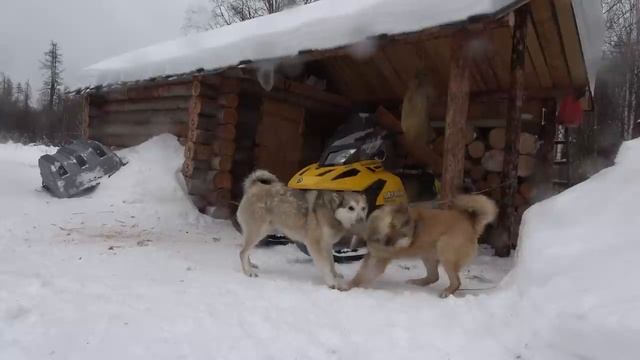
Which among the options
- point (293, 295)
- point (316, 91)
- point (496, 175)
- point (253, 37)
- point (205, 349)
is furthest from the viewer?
point (316, 91)

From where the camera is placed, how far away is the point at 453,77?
5.58 meters

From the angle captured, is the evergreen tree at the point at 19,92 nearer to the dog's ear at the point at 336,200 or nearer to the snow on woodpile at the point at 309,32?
the snow on woodpile at the point at 309,32

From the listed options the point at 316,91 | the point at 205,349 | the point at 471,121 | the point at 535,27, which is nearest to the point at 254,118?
the point at 316,91

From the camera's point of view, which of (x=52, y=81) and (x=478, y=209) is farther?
(x=52, y=81)

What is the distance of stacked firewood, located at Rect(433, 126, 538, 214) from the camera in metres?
8.14

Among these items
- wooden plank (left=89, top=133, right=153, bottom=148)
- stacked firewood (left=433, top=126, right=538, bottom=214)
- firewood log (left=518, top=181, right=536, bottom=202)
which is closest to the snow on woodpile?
wooden plank (left=89, top=133, right=153, bottom=148)

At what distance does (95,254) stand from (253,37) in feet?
13.1

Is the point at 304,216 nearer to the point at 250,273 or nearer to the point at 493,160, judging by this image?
the point at 250,273

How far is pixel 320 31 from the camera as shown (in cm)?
649

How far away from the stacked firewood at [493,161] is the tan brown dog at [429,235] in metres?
3.48

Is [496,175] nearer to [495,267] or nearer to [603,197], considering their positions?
[495,267]

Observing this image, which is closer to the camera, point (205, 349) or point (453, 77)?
point (205, 349)

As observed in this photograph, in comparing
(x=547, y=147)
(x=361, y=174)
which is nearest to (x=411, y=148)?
(x=361, y=174)

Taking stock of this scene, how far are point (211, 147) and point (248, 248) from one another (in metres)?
3.57
